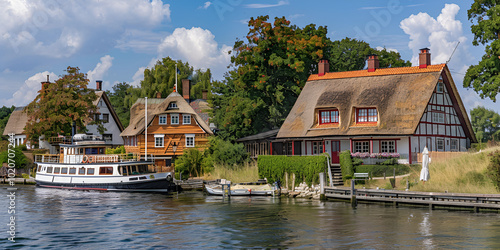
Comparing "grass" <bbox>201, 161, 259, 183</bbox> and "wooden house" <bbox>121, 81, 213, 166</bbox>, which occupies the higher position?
"wooden house" <bbox>121, 81, 213, 166</bbox>

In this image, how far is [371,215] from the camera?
103ft

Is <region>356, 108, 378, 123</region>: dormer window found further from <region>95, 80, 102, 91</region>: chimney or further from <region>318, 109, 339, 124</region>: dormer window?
<region>95, 80, 102, 91</region>: chimney

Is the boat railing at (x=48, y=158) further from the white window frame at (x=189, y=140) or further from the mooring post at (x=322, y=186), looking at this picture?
the mooring post at (x=322, y=186)

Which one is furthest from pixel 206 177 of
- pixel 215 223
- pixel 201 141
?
pixel 215 223

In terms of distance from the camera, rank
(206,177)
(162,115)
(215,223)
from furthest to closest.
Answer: (162,115) → (206,177) → (215,223)

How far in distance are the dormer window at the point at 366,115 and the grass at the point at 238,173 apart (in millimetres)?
9782

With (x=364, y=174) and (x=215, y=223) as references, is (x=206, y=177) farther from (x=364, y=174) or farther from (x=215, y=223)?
(x=215, y=223)

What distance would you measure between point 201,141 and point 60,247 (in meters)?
40.2

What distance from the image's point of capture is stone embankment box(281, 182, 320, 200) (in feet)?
136

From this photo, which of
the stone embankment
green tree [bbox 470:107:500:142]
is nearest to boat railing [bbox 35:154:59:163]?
the stone embankment

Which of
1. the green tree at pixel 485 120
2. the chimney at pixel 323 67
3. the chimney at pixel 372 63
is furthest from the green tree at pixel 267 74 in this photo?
the green tree at pixel 485 120

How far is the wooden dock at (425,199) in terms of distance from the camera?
31.0 m

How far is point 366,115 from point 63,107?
34.7 metres

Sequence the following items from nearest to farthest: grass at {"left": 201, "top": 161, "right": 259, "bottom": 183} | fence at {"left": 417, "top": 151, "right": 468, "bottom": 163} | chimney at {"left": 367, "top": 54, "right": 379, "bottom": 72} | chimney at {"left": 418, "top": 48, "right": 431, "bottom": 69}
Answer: fence at {"left": 417, "top": 151, "right": 468, "bottom": 163}, grass at {"left": 201, "top": 161, "right": 259, "bottom": 183}, chimney at {"left": 418, "top": 48, "right": 431, "bottom": 69}, chimney at {"left": 367, "top": 54, "right": 379, "bottom": 72}
